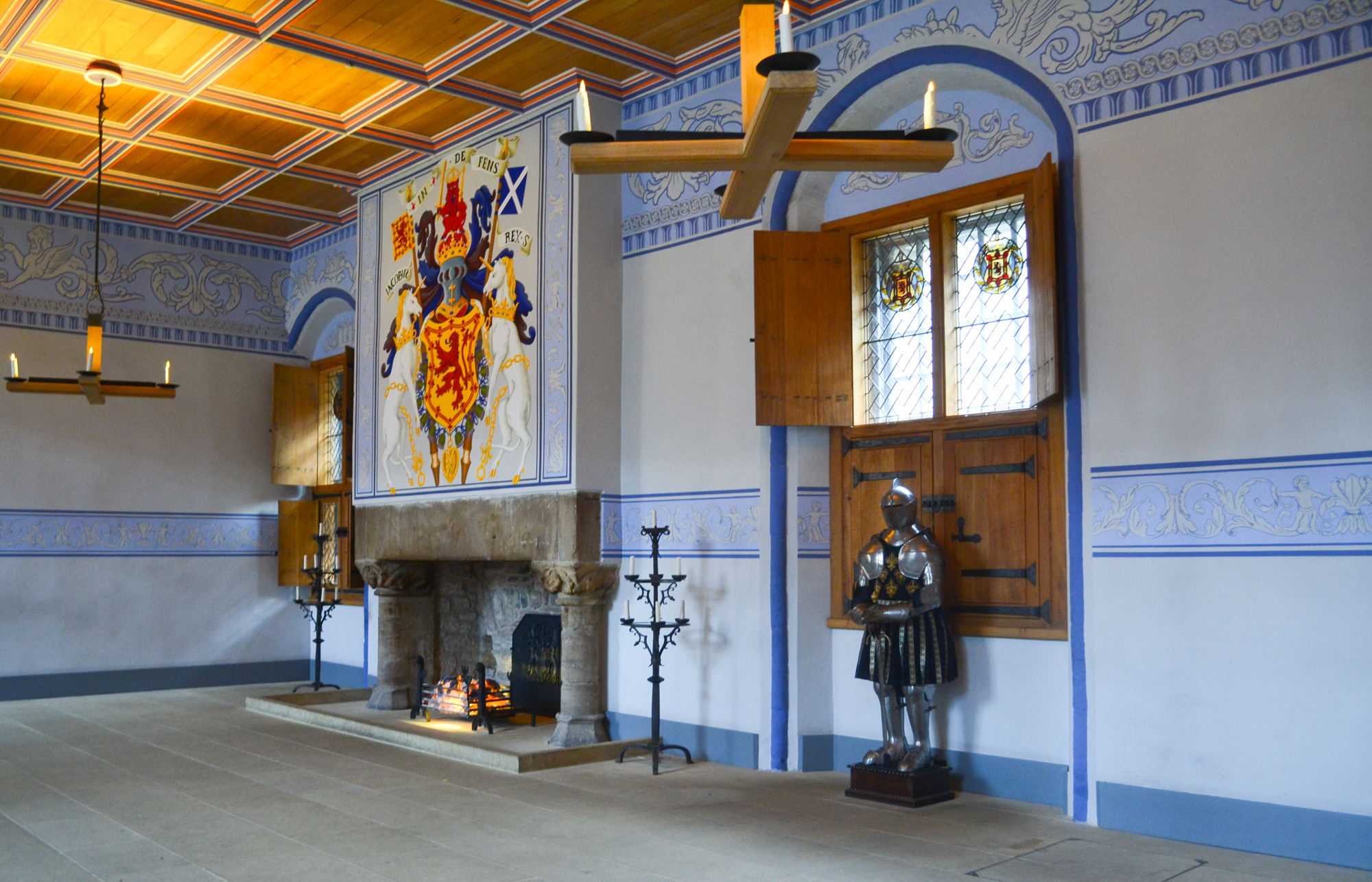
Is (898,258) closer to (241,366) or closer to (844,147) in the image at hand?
(844,147)

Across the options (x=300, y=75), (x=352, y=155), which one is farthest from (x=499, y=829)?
(x=352, y=155)

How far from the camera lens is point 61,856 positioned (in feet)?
15.5

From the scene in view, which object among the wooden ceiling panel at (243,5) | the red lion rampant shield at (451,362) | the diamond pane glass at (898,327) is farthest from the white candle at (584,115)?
the red lion rampant shield at (451,362)

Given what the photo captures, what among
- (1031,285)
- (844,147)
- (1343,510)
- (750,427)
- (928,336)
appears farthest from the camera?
(750,427)

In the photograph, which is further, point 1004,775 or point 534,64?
point 534,64

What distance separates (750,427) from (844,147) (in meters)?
3.82

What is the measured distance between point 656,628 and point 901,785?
5.73 feet

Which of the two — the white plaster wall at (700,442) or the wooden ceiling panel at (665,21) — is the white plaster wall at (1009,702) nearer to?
the white plaster wall at (700,442)

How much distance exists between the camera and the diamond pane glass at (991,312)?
6.09 m

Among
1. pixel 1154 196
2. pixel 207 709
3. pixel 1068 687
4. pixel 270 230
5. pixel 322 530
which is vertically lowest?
pixel 207 709

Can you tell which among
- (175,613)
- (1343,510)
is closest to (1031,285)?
(1343,510)

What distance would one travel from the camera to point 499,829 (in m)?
5.23

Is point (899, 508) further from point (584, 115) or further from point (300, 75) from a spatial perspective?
point (300, 75)

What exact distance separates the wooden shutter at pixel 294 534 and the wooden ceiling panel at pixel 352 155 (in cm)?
367
